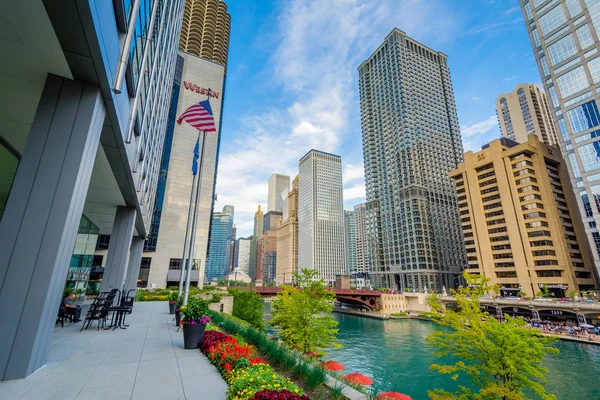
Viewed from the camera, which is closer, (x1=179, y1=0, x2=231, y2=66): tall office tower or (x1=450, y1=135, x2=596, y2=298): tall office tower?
(x1=450, y1=135, x2=596, y2=298): tall office tower

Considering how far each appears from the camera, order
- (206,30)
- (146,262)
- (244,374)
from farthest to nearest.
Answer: (206,30) < (146,262) < (244,374)

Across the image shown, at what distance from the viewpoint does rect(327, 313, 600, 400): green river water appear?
79.2 feet

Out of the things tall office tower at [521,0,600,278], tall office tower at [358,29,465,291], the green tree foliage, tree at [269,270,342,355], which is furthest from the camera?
tall office tower at [358,29,465,291]

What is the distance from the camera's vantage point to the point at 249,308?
2962cm

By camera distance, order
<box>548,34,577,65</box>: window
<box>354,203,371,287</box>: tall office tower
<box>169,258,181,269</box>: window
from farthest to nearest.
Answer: <box>354,203,371,287</box>: tall office tower
<box>548,34,577,65</box>: window
<box>169,258,181,269</box>: window

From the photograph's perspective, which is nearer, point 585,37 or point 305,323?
point 305,323

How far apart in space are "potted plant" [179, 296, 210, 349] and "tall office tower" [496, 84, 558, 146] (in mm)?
185136

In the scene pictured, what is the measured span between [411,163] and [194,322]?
123165 mm

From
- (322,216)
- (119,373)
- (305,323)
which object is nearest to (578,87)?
(305,323)

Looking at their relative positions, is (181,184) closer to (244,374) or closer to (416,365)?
(416,365)

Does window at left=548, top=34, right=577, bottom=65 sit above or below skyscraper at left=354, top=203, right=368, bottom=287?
above

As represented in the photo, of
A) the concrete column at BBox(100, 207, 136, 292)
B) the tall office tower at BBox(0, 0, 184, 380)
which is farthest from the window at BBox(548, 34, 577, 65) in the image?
the concrete column at BBox(100, 207, 136, 292)

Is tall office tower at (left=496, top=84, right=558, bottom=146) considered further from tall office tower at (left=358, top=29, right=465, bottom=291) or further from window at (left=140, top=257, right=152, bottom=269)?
window at (left=140, top=257, right=152, bottom=269)

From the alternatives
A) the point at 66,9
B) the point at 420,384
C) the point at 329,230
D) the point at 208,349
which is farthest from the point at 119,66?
the point at 329,230
